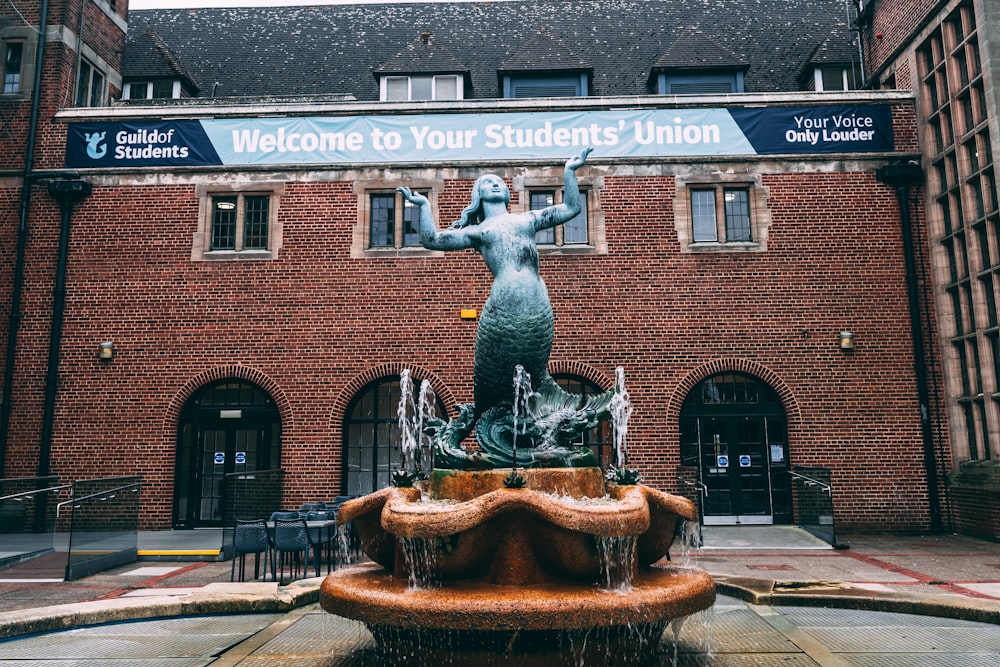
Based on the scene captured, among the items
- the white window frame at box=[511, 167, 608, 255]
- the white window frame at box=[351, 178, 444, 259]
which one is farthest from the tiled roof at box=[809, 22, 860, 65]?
the white window frame at box=[351, 178, 444, 259]

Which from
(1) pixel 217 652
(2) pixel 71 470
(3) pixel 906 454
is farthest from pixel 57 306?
(3) pixel 906 454

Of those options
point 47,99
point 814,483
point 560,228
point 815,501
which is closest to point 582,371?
point 560,228

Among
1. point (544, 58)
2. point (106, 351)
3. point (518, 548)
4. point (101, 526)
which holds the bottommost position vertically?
point (101, 526)

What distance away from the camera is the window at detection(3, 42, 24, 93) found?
1588 cm

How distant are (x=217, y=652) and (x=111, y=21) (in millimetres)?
16693

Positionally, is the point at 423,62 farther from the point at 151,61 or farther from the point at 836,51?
→ the point at 836,51

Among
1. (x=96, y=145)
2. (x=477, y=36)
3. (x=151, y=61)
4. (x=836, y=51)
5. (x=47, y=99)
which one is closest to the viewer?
(x=96, y=145)

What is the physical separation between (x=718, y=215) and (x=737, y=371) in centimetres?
316

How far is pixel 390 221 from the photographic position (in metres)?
15.4

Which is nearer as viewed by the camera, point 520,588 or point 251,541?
point 520,588

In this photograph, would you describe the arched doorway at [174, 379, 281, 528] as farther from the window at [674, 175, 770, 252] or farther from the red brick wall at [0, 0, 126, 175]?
the window at [674, 175, 770, 252]

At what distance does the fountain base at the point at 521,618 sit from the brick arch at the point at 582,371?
9545 millimetres

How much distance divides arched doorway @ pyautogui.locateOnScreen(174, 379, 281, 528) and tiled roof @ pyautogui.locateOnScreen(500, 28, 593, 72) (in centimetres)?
895

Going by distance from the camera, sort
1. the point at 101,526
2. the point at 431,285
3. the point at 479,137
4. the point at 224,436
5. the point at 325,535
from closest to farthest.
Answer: the point at 325,535 → the point at 101,526 → the point at 431,285 → the point at 224,436 → the point at 479,137
